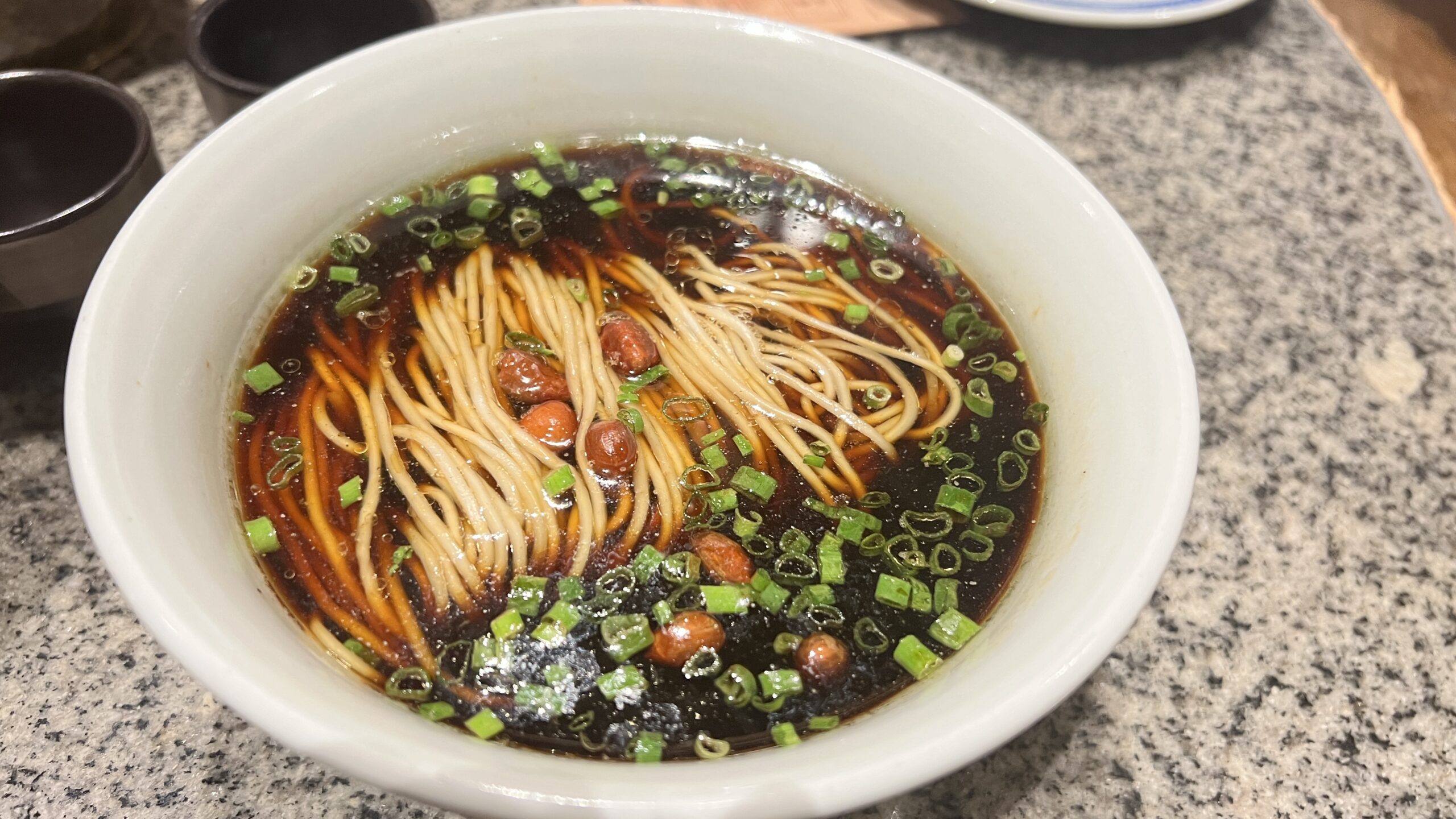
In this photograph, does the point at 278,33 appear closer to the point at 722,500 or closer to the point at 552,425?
the point at 552,425

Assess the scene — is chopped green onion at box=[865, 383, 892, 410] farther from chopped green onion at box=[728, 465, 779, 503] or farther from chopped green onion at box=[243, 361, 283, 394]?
chopped green onion at box=[243, 361, 283, 394]

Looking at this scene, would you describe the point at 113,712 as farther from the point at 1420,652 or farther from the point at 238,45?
the point at 1420,652

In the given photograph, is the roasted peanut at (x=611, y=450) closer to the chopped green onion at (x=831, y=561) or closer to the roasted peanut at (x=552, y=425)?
the roasted peanut at (x=552, y=425)

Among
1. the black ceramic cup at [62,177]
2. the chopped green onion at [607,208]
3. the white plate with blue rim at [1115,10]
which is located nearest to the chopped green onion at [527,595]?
the chopped green onion at [607,208]

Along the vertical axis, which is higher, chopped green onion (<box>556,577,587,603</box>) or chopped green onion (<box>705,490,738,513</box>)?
chopped green onion (<box>705,490,738,513</box>)

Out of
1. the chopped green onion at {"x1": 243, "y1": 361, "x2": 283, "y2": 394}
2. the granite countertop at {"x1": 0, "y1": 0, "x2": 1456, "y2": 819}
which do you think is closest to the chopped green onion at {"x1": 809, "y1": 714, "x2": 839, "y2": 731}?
the granite countertop at {"x1": 0, "y1": 0, "x2": 1456, "y2": 819}

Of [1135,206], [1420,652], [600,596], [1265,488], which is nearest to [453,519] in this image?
[600,596]
